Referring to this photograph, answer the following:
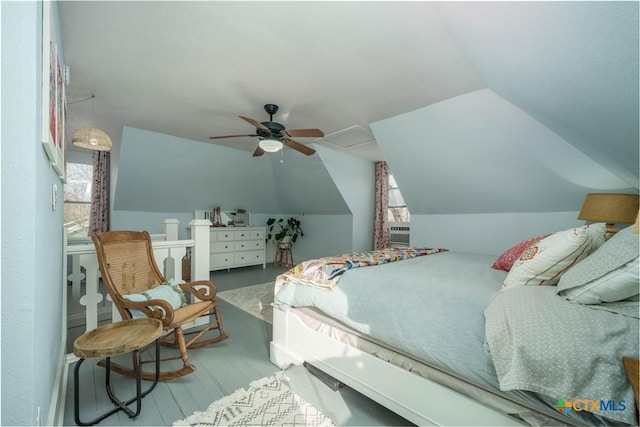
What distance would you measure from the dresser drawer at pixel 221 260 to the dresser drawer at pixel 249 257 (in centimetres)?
13

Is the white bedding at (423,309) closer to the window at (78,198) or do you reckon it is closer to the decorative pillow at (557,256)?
the decorative pillow at (557,256)

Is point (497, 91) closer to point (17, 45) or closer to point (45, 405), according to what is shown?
point (17, 45)

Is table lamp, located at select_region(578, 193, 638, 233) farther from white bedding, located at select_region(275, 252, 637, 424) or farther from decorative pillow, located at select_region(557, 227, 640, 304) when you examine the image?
decorative pillow, located at select_region(557, 227, 640, 304)

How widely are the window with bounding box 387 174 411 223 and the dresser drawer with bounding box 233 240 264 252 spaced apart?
2802mm

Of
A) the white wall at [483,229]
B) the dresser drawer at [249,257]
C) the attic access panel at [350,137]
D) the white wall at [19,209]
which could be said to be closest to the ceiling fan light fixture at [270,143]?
the attic access panel at [350,137]

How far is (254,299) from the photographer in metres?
3.73

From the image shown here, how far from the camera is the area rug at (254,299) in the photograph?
321cm

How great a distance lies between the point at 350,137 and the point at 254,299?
106 inches

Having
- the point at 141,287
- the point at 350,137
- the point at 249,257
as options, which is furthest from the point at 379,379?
the point at 249,257

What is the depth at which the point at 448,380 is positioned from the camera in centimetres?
130

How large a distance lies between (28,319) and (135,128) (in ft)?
12.5

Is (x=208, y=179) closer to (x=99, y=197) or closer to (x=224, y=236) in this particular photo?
(x=224, y=236)

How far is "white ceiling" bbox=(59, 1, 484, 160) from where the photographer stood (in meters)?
1.74

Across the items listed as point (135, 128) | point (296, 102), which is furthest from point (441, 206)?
point (135, 128)
